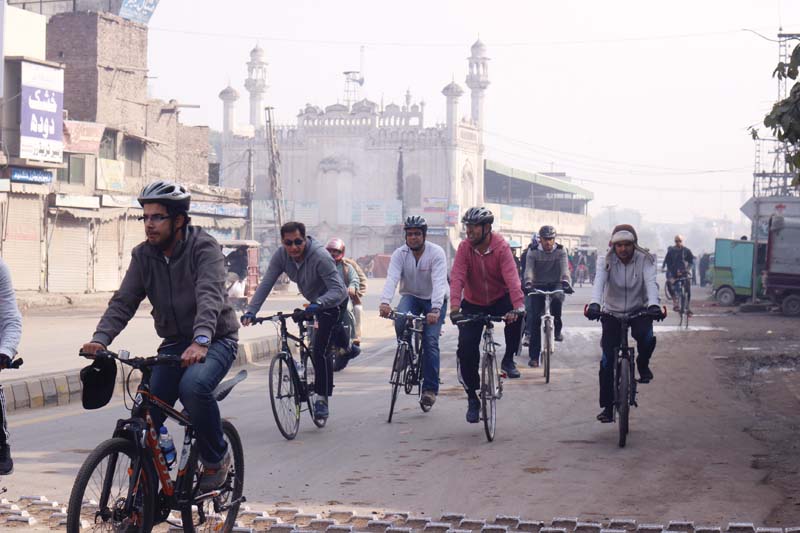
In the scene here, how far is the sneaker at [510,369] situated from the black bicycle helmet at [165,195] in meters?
8.15

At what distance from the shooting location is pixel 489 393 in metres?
9.24

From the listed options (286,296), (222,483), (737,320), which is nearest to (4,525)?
(222,483)

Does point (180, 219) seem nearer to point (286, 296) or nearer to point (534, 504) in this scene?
point (534, 504)

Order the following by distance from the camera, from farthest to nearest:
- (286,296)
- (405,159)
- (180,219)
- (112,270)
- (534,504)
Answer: (405,159), (286,296), (112,270), (534,504), (180,219)

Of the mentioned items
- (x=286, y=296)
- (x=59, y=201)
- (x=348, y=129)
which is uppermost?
(x=348, y=129)

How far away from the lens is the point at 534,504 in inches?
260

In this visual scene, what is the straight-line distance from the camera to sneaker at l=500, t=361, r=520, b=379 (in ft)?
43.0

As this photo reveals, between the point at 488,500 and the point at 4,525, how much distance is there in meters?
2.65

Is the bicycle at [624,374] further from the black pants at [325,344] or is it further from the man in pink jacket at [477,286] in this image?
the black pants at [325,344]

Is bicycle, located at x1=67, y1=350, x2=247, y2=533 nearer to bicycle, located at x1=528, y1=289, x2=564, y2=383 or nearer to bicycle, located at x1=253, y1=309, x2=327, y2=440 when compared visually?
bicycle, located at x1=253, y1=309, x2=327, y2=440

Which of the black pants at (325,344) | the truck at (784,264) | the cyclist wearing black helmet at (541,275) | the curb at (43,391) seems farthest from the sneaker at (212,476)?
the truck at (784,264)

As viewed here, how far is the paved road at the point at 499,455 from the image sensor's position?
6707 millimetres

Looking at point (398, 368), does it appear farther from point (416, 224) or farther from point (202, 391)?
point (202, 391)

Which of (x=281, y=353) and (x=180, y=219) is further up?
(x=180, y=219)
